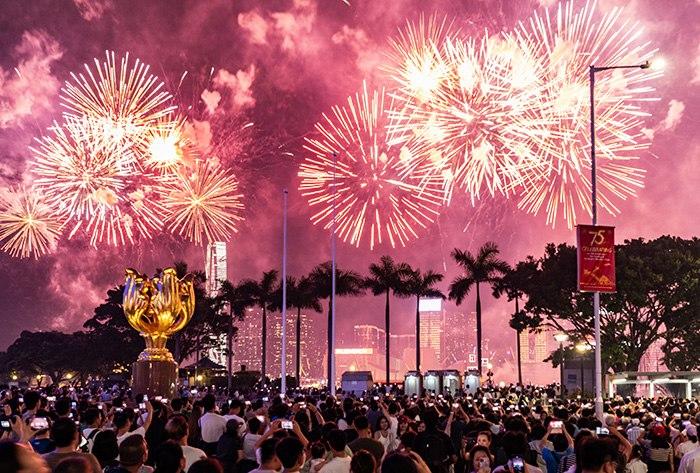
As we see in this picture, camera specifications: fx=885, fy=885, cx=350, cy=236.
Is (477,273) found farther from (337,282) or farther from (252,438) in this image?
(252,438)

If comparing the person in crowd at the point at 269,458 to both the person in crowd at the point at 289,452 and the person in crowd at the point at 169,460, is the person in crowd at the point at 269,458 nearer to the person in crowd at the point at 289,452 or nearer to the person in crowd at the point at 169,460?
the person in crowd at the point at 289,452

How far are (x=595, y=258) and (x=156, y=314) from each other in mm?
18343

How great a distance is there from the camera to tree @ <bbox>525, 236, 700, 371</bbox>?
186 ft

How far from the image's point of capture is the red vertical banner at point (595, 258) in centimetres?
2472

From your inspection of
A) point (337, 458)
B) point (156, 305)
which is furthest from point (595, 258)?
point (156, 305)

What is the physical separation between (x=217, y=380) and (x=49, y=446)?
75244mm

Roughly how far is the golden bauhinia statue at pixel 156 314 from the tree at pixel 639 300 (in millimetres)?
28690

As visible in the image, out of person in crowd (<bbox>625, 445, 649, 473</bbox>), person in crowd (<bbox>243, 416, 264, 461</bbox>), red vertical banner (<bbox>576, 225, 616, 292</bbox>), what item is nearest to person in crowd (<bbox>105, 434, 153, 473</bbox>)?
person in crowd (<bbox>243, 416, 264, 461</bbox>)

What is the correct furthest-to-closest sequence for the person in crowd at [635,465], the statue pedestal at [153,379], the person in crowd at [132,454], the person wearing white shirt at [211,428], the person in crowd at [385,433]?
the statue pedestal at [153,379], the person in crowd at [385,433], the person wearing white shirt at [211,428], the person in crowd at [635,465], the person in crowd at [132,454]

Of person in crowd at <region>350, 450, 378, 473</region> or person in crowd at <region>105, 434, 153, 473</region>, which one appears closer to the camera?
person in crowd at <region>350, 450, 378, 473</region>

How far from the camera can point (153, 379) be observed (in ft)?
118

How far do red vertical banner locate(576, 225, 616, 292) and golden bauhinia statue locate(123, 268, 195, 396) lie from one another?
1721cm

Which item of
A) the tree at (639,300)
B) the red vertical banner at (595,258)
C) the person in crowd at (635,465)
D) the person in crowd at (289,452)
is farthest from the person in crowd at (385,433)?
the tree at (639,300)

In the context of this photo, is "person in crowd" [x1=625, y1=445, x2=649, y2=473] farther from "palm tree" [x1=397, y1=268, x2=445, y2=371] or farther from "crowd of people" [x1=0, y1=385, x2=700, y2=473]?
"palm tree" [x1=397, y1=268, x2=445, y2=371]
